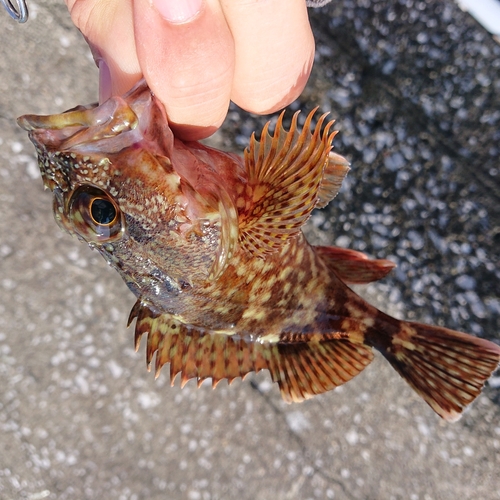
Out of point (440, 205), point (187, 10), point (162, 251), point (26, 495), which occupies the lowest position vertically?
point (26, 495)

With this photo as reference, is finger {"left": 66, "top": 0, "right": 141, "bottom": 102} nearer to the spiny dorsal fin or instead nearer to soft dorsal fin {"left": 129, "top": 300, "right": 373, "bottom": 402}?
soft dorsal fin {"left": 129, "top": 300, "right": 373, "bottom": 402}

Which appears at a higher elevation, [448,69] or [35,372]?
[448,69]

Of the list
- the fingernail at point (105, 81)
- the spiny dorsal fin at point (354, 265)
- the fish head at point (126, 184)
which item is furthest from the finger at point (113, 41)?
the spiny dorsal fin at point (354, 265)

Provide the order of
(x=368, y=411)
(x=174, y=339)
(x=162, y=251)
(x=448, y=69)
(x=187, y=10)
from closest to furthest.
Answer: (x=187, y=10), (x=162, y=251), (x=174, y=339), (x=448, y=69), (x=368, y=411)

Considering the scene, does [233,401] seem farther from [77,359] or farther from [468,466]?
[468,466]

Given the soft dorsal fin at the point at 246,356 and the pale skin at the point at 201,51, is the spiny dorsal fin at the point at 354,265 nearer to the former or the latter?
the soft dorsal fin at the point at 246,356

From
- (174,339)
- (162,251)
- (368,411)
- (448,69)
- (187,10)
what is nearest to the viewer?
(187,10)

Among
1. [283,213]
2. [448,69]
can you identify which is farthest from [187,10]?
[448,69]
